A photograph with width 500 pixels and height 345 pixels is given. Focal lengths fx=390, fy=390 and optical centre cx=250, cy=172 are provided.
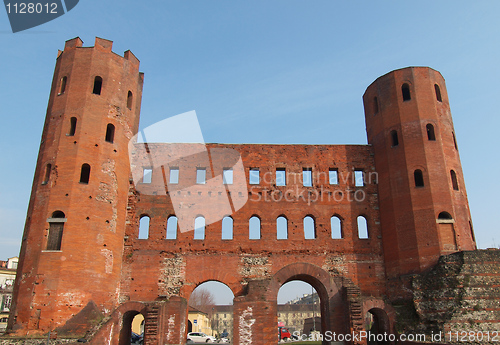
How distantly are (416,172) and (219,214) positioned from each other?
32.7 feet

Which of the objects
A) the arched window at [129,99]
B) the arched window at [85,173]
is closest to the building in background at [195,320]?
the arched window at [85,173]

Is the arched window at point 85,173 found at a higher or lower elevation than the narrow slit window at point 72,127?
lower

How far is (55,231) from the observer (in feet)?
54.9

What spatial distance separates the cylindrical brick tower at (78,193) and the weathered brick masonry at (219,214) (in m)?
0.06

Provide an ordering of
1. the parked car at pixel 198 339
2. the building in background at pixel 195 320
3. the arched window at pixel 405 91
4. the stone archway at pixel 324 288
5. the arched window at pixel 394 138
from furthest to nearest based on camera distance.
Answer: the building in background at pixel 195 320 → the parked car at pixel 198 339 → the arched window at pixel 405 91 → the arched window at pixel 394 138 → the stone archway at pixel 324 288

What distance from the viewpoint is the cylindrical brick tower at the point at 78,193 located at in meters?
15.8

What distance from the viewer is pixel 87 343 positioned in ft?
48.2

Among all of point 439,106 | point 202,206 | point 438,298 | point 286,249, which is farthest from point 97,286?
point 439,106

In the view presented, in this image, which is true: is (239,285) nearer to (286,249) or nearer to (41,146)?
(286,249)

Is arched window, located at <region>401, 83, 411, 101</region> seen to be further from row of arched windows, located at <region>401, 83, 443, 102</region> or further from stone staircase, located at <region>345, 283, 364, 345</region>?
stone staircase, located at <region>345, 283, 364, 345</region>

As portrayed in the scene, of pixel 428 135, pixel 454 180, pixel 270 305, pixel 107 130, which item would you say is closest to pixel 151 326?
pixel 270 305

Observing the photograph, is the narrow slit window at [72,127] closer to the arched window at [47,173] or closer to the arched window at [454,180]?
the arched window at [47,173]

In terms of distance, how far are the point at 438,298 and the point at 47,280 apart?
1594 centimetres

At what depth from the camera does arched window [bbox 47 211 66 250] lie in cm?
1653
